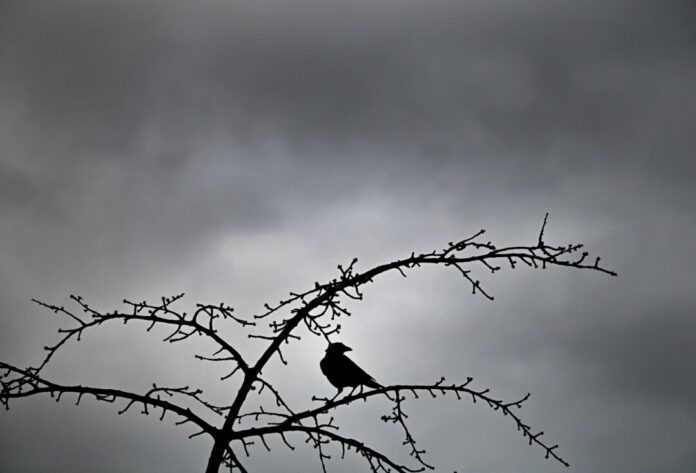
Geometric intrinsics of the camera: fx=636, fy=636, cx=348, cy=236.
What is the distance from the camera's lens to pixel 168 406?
4.70m

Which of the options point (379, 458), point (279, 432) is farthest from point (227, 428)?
point (379, 458)

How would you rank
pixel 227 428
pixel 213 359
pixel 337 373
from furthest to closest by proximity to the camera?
pixel 337 373, pixel 213 359, pixel 227 428

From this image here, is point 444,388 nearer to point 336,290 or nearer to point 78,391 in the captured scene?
point 336,290

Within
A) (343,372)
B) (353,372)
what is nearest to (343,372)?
(343,372)

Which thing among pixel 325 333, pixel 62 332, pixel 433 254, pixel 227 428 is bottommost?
pixel 227 428

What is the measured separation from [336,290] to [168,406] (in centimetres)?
151

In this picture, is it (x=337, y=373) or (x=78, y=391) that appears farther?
(x=337, y=373)

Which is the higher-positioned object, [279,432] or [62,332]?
[62,332]

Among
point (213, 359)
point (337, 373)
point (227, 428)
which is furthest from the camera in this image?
point (337, 373)

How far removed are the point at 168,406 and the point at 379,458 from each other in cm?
163

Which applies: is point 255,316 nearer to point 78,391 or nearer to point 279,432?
point 279,432

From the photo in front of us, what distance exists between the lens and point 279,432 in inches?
188

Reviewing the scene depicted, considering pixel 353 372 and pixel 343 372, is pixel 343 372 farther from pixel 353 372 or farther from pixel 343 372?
pixel 353 372

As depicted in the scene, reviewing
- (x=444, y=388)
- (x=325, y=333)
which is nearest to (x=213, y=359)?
(x=325, y=333)
